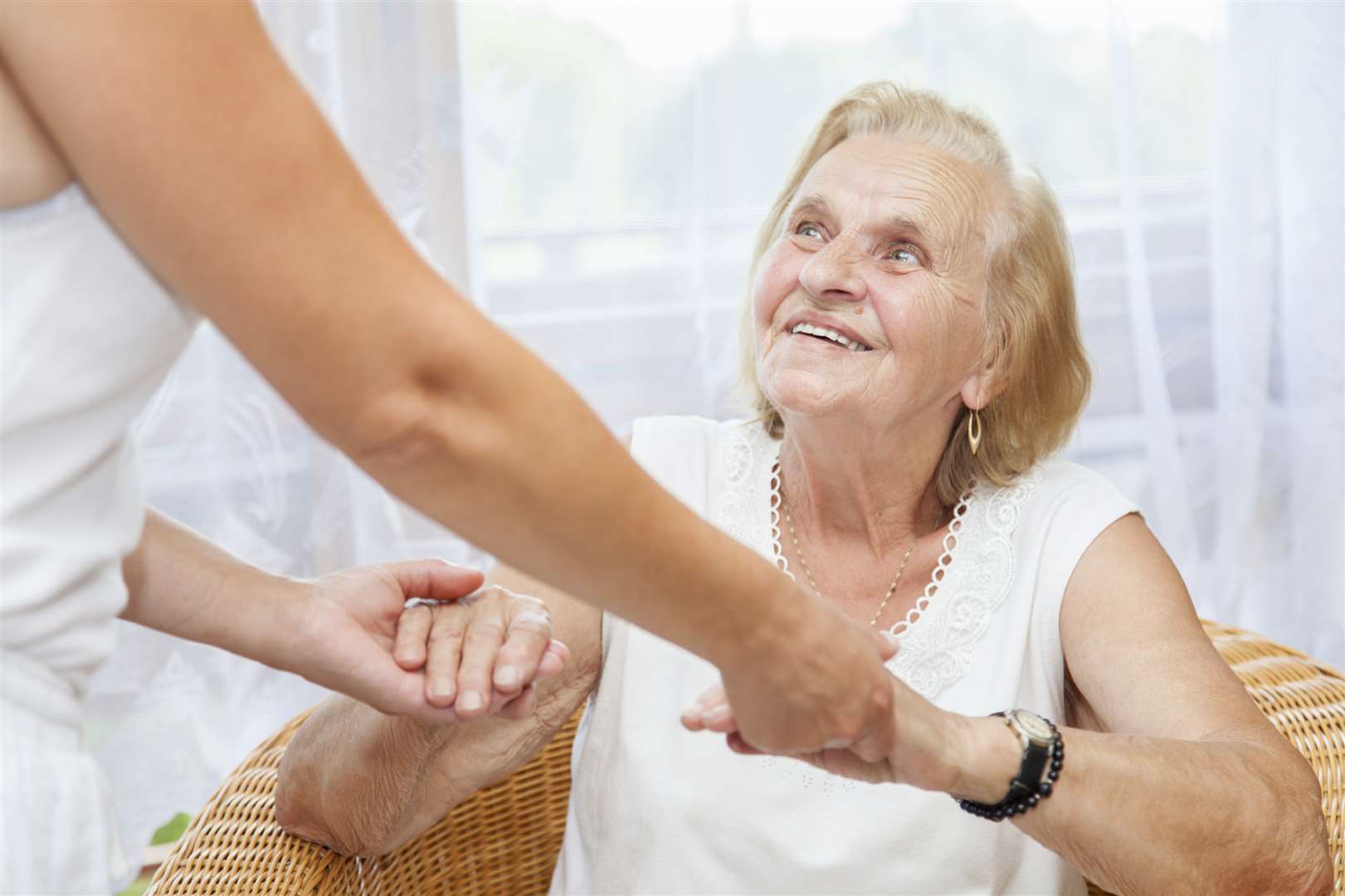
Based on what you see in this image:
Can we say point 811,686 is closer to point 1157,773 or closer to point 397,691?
point 397,691

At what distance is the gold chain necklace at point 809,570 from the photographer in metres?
1.73

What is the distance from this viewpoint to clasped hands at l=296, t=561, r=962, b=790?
3.22ft

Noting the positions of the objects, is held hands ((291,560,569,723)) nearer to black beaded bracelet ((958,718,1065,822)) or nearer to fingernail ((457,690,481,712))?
fingernail ((457,690,481,712))

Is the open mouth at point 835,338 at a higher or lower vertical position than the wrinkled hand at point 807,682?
lower

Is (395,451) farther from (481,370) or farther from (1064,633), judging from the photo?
(1064,633)

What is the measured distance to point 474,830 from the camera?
1.85m

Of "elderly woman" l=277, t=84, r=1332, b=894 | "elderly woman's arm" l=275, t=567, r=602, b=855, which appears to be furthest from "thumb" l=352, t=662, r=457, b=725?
"elderly woman's arm" l=275, t=567, r=602, b=855

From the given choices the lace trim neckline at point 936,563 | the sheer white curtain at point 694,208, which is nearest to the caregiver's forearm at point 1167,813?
the lace trim neckline at point 936,563

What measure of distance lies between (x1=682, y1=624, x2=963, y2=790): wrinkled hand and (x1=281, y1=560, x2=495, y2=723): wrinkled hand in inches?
9.9

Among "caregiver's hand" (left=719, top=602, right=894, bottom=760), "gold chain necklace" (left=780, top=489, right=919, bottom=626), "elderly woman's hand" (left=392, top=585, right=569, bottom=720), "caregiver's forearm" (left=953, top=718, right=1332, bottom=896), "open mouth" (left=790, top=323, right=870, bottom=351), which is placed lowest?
"gold chain necklace" (left=780, top=489, right=919, bottom=626)

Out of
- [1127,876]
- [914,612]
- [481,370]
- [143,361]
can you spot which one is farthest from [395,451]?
[914,612]

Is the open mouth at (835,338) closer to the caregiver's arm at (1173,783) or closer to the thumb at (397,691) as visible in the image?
the caregiver's arm at (1173,783)

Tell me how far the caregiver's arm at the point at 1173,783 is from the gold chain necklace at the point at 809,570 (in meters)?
0.29

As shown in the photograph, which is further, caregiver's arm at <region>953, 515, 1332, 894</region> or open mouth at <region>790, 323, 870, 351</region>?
open mouth at <region>790, 323, 870, 351</region>
